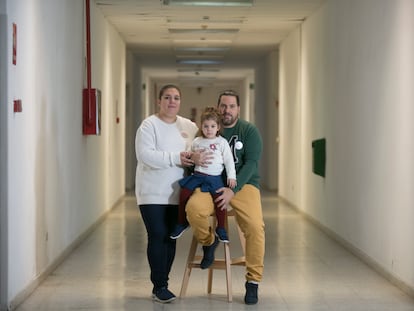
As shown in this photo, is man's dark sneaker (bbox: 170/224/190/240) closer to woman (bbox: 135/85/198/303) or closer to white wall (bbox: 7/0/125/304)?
woman (bbox: 135/85/198/303)

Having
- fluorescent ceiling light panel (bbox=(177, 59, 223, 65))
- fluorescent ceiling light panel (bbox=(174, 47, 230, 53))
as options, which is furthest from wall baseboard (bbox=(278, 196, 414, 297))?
fluorescent ceiling light panel (bbox=(177, 59, 223, 65))

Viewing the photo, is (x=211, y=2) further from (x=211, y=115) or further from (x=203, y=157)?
(x=203, y=157)

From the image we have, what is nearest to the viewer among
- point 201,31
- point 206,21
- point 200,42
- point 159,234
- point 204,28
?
point 159,234

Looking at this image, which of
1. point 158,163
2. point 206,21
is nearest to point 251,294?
point 158,163

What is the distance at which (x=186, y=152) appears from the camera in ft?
17.9

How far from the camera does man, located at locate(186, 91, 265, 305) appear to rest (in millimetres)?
5395

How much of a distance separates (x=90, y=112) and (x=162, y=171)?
3593 millimetres

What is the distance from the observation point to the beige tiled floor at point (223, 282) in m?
5.71

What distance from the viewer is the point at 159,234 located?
5.60 m

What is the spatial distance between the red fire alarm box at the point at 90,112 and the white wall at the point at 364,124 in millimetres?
2609

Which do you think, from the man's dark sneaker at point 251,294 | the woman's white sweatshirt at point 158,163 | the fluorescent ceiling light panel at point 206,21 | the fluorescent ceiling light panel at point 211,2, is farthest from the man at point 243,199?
the fluorescent ceiling light panel at point 206,21

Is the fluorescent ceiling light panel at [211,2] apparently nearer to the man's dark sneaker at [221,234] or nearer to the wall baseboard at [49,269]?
the wall baseboard at [49,269]

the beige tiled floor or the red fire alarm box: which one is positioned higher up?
the red fire alarm box

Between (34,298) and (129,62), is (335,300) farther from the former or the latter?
(129,62)
